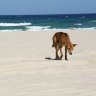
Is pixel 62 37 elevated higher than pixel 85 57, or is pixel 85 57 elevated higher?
pixel 62 37

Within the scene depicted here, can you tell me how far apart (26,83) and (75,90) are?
1.05 m

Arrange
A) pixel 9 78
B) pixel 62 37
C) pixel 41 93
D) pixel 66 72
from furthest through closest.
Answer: pixel 62 37, pixel 66 72, pixel 9 78, pixel 41 93

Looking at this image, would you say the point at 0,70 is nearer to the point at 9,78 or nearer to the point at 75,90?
the point at 9,78

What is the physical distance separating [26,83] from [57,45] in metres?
4.00

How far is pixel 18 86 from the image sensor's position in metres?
5.25

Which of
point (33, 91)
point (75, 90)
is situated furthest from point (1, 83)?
point (75, 90)

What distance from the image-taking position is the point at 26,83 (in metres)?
5.48

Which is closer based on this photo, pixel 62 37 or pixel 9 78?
pixel 9 78

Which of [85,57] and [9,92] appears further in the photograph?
[85,57]

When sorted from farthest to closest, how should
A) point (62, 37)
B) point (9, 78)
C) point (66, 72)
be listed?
point (62, 37) → point (66, 72) → point (9, 78)

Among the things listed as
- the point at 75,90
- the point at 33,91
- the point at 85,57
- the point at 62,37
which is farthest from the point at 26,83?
the point at 85,57

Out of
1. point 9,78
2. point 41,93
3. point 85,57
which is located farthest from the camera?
point 85,57

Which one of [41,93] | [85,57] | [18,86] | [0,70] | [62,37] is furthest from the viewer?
[85,57]

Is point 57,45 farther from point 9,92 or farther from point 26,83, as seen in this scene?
point 9,92
